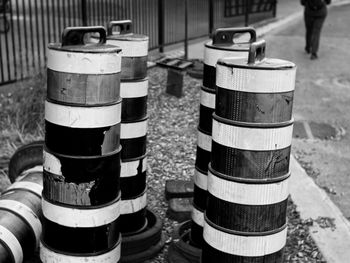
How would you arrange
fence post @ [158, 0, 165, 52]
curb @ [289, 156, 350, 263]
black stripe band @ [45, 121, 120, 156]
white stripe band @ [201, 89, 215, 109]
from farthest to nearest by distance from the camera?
fence post @ [158, 0, 165, 52], curb @ [289, 156, 350, 263], white stripe band @ [201, 89, 215, 109], black stripe band @ [45, 121, 120, 156]

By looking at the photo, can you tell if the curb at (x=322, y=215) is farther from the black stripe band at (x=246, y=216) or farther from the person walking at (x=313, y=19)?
the person walking at (x=313, y=19)

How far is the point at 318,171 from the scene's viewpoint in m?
6.58

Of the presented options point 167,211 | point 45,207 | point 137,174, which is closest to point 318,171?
point 167,211

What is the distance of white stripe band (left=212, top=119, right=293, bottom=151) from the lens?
3.12m

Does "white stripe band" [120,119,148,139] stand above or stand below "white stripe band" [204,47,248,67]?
below

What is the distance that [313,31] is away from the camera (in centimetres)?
1301

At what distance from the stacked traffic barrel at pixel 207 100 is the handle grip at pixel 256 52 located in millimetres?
540

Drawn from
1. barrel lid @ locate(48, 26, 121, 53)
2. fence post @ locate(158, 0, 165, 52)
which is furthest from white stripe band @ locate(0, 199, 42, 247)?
fence post @ locate(158, 0, 165, 52)

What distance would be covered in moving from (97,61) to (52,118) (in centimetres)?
41

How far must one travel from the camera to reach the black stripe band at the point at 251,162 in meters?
3.15

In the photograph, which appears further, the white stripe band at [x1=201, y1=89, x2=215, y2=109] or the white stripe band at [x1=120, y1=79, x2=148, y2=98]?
the white stripe band at [x1=120, y1=79, x2=148, y2=98]

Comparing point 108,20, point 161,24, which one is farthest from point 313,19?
point 108,20

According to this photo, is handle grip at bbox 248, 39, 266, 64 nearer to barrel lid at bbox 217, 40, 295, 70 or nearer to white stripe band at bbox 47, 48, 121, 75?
barrel lid at bbox 217, 40, 295, 70

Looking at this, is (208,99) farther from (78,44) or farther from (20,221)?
(20,221)
